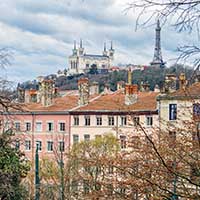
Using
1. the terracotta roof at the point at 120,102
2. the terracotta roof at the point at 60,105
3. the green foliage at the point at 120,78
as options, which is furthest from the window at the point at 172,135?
the terracotta roof at the point at 60,105

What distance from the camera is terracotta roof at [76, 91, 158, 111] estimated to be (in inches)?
2081

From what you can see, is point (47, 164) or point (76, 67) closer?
point (47, 164)

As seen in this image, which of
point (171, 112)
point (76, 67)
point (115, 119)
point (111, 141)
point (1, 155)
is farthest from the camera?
point (76, 67)

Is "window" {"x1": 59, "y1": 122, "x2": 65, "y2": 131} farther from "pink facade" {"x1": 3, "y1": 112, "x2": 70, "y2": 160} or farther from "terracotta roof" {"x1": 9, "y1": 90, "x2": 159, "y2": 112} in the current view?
"terracotta roof" {"x1": 9, "y1": 90, "x2": 159, "y2": 112}

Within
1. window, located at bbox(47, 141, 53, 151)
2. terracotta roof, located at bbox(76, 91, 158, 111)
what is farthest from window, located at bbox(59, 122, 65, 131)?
terracotta roof, located at bbox(76, 91, 158, 111)

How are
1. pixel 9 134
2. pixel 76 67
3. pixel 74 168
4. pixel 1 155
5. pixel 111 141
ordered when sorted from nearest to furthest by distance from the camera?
1. pixel 9 134
2. pixel 1 155
3. pixel 74 168
4. pixel 111 141
5. pixel 76 67

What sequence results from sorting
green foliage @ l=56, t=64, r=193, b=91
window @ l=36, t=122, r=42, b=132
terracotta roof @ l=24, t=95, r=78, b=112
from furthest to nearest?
1. green foliage @ l=56, t=64, r=193, b=91
2. window @ l=36, t=122, r=42, b=132
3. terracotta roof @ l=24, t=95, r=78, b=112

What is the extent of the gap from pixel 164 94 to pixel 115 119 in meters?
7.69

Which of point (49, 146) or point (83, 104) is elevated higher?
point (83, 104)

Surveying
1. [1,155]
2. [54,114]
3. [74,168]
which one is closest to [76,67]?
[54,114]

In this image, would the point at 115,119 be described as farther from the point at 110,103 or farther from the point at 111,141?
the point at 111,141

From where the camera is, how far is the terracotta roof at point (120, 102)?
173 ft

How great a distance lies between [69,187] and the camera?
30172 millimetres

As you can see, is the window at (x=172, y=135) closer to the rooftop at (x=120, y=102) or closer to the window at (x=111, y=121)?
the rooftop at (x=120, y=102)
